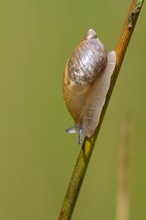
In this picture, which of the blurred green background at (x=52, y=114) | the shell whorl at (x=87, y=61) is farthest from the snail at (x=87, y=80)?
the blurred green background at (x=52, y=114)

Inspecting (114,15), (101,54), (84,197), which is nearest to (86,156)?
(101,54)

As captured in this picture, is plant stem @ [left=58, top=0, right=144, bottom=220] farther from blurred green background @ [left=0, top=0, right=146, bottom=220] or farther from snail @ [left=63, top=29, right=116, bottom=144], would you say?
blurred green background @ [left=0, top=0, right=146, bottom=220]

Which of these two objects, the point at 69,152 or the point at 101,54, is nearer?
the point at 101,54

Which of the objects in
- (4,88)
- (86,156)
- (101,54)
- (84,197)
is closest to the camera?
(86,156)

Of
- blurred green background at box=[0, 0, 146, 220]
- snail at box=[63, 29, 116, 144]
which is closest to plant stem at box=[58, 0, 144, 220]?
snail at box=[63, 29, 116, 144]

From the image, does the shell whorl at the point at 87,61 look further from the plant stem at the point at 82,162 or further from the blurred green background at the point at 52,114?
the blurred green background at the point at 52,114

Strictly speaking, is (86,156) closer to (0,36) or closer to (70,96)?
(70,96)

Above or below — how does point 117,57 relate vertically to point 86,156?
above
